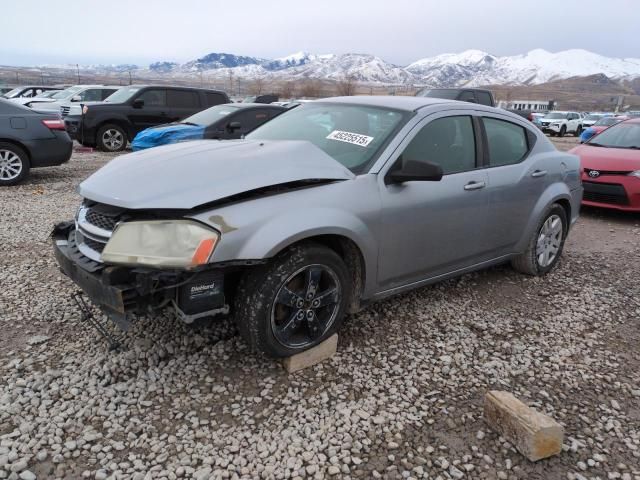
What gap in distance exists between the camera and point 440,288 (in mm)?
4418

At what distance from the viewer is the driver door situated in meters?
3.32

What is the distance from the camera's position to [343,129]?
12.0 feet

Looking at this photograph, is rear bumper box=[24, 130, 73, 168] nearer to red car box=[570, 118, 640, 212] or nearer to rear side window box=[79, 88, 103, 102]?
red car box=[570, 118, 640, 212]

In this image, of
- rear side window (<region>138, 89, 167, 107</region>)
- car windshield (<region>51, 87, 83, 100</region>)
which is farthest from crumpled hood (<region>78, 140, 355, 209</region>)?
car windshield (<region>51, 87, 83, 100</region>)

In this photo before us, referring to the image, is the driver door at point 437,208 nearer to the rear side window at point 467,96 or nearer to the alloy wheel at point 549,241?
the alloy wheel at point 549,241

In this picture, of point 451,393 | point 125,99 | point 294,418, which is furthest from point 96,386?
point 125,99

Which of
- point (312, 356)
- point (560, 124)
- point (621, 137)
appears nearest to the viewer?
point (312, 356)

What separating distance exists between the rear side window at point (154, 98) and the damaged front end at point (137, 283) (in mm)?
10743

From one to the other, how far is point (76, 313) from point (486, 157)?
3.38 meters

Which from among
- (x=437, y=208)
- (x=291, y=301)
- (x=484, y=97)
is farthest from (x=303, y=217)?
(x=484, y=97)

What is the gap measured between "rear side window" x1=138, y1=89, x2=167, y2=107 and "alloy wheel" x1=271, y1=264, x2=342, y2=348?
1123 centimetres

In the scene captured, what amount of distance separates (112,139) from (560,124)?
25932 millimetres

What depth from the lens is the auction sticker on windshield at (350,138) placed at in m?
3.46

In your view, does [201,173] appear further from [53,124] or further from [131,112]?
[131,112]
